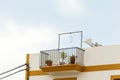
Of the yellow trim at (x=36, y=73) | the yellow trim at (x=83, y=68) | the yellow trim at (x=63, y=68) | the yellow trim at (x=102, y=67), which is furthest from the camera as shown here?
the yellow trim at (x=36, y=73)

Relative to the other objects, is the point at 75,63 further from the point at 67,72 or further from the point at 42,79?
the point at 42,79

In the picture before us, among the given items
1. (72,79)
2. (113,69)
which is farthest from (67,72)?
(113,69)

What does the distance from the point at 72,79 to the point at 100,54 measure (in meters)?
2.24

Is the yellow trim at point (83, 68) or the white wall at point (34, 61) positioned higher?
the white wall at point (34, 61)

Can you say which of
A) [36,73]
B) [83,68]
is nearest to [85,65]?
[83,68]

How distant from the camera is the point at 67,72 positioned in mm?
29703

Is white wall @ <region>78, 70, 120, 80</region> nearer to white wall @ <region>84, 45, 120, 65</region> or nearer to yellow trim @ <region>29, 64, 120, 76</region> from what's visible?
yellow trim @ <region>29, 64, 120, 76</region>

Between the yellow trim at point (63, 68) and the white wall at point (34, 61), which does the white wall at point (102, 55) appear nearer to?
the yellow trim at point (63, 68)

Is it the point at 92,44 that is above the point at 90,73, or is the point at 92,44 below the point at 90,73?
above

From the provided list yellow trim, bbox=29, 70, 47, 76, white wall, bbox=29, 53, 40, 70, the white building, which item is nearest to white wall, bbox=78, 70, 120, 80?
the white building

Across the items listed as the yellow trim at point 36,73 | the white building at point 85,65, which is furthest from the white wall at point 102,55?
the yellow trim at point 36,73

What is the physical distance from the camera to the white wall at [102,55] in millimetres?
28719

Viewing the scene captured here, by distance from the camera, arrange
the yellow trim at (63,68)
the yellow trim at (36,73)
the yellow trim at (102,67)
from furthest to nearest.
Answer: the yellow trim at (36,73) < the yellow trim at (63,68) < the yellow trim at (102,67)

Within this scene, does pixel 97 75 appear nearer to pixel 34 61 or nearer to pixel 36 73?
pixel 36 73
